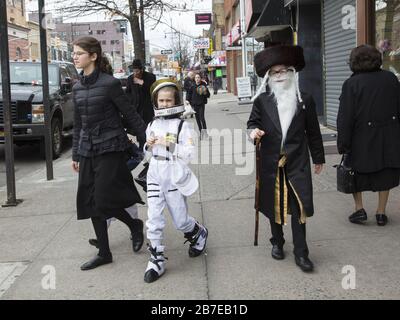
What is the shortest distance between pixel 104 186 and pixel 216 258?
45.8 inches

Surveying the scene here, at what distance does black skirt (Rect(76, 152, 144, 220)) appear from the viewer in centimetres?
452

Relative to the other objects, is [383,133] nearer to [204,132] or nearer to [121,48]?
[204,132]

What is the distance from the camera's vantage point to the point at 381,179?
535 cm

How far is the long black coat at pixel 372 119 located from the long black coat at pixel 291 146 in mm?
993

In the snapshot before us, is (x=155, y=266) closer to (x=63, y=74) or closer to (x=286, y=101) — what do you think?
(x=286, y=101)

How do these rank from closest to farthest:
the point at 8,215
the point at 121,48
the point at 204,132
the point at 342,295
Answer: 1. the point at 342,295
2. the point at 8,215
3. the point at 204,132
4. the point at 121,48

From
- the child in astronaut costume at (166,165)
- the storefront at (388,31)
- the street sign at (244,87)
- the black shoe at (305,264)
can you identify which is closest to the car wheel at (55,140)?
the storefront at (388,31)

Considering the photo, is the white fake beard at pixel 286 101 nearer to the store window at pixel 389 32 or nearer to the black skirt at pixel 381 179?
the black skirt at pixel 381 179

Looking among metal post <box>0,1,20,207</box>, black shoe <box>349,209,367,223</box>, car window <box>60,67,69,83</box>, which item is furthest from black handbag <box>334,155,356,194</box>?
car window <box>60,67,69,83</box>

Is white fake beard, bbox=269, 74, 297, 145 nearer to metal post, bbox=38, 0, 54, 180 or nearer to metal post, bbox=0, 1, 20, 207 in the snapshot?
metal post, bbox=0, 1, 20, 207

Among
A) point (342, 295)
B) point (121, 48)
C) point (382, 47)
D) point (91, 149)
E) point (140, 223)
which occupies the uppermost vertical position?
point (121, 48)

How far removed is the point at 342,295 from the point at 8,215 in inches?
175

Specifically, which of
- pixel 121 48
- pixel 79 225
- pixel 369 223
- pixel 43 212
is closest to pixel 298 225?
pixel 369 223

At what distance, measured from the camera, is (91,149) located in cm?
452
